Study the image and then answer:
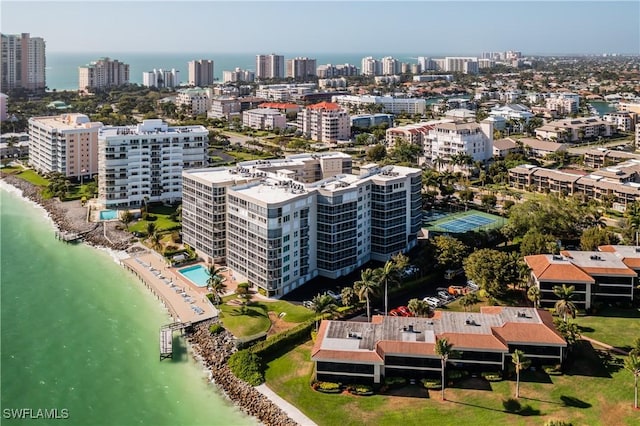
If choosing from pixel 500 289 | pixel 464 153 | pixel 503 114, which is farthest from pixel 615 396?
pixel 503 114

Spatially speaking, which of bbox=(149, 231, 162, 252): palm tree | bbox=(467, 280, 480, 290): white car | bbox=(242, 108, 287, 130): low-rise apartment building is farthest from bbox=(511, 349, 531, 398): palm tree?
bbox=(242, 108, 287, 130): low-rise apartment building

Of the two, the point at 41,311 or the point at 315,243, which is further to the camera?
the point at 315,243

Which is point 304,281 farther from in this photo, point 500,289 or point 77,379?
point 77,379

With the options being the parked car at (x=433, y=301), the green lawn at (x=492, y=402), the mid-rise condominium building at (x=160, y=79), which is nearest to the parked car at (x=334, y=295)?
the parked car at (x=433, y=301)

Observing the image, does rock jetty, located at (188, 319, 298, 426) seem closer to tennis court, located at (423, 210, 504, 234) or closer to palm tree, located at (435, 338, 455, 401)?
palm tree, located at (435, 338, 455, 401)

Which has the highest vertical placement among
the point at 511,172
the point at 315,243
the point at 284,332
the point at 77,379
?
the point at 511,172

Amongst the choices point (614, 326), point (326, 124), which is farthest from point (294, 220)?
point (326, 124)
